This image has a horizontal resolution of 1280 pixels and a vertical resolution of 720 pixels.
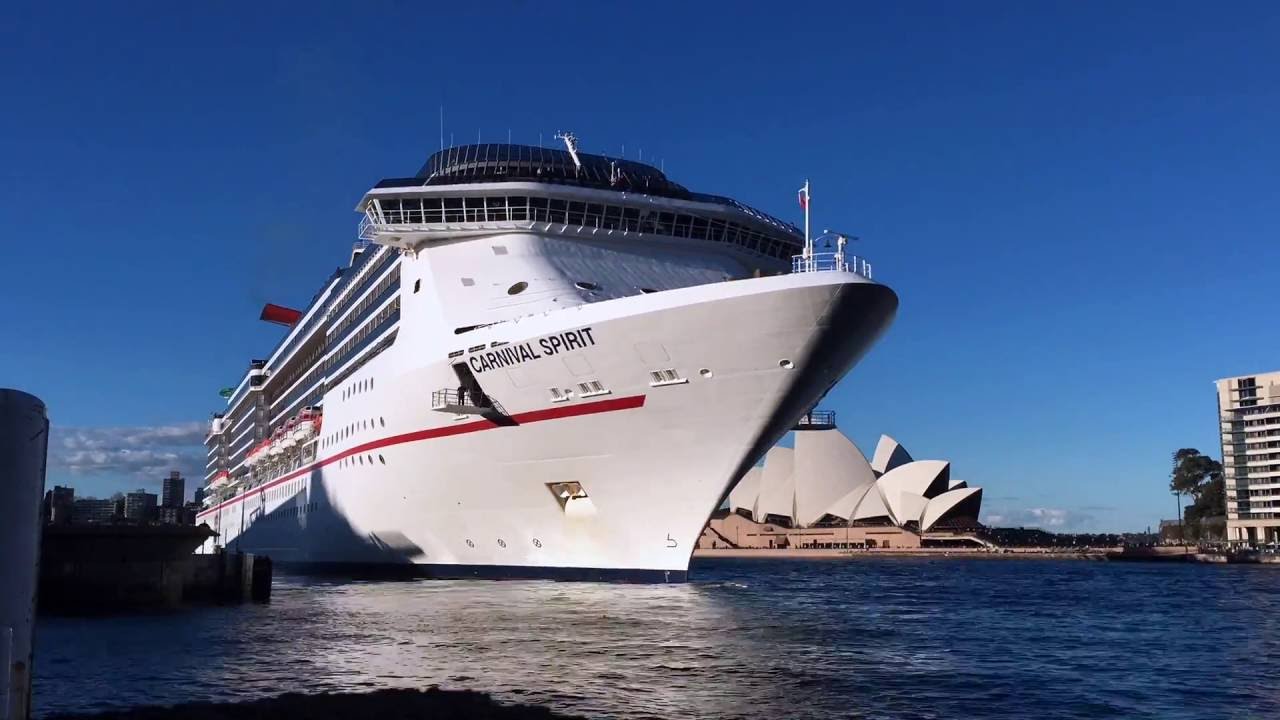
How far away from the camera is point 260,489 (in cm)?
6078

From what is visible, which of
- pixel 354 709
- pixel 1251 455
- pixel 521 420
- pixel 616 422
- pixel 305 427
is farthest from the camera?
pixel 1251 455

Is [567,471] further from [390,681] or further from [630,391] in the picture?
[390,681]

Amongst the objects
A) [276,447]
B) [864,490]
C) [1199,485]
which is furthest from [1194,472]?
[276,447]

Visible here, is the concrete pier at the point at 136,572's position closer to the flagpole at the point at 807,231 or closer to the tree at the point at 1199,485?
the flagpole at the point at 807,231

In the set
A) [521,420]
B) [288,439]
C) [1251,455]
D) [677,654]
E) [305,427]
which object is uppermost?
[1251,455]

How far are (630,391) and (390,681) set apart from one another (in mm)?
13351

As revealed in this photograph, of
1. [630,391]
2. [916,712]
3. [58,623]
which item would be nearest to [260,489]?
[58,623]

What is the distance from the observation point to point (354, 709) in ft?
38.8

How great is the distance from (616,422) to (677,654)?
33.5ft

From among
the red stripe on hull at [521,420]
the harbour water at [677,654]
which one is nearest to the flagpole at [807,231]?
the red stripe on hull at [521,420]

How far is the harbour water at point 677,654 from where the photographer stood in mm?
14633

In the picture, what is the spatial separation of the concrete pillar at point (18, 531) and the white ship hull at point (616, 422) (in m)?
19.7

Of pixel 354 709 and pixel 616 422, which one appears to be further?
pixel 616 422

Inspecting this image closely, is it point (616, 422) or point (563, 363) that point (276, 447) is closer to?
point (563, 363)
